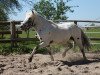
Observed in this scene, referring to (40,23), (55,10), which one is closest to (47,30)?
(40,23)

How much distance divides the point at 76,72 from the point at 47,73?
70cm

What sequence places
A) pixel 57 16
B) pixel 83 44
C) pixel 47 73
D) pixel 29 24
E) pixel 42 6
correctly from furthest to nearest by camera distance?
pixel 42 6, pixel 57 16, pixel 83 44, pixel 29 24, pixel 47 73

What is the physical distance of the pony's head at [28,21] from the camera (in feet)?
28.8

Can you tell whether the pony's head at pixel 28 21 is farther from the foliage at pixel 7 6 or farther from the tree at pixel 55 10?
the tree at pixel 55 10

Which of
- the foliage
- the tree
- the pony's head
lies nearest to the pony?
the pony's head

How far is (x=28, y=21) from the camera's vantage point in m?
8.80

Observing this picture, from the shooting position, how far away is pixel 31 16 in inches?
347

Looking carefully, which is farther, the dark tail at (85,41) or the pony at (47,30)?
the dark tail at (85,41)

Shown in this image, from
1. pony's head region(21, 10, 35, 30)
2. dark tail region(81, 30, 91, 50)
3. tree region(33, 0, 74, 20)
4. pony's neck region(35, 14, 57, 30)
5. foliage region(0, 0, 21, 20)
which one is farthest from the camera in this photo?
tree region(33, 0, 74, 20)

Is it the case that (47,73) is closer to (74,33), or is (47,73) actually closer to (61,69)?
(61,69)

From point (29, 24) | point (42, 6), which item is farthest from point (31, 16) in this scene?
point (42, 6)

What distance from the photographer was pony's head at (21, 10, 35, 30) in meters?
8.77

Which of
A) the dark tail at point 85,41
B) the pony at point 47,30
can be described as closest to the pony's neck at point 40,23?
the pony at point 47,30

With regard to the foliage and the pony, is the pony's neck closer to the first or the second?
the pony
